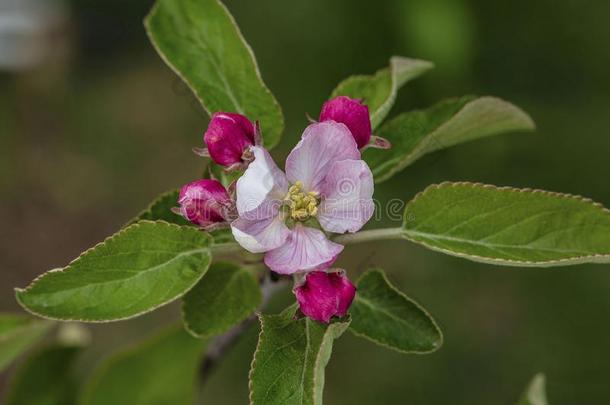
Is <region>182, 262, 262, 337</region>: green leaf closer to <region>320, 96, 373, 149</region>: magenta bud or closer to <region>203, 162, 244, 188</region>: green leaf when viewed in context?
<region>203, 162, 244, 188</region>: green leaf

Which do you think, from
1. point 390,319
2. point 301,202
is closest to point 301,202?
point 301,202

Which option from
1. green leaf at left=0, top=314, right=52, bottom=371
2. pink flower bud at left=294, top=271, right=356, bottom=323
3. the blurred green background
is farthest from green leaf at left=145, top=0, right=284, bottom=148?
the blurred green background

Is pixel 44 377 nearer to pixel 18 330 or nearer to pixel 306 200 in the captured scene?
pixel 18 330

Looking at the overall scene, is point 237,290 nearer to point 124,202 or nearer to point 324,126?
point 324,126

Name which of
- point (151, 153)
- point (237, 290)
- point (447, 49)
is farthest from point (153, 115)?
point (237, 290)

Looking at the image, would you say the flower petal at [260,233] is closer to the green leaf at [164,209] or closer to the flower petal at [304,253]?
the flower petal at [304,253]

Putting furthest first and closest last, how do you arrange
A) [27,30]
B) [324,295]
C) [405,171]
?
[27,30] → [405,171] → [324,295]
